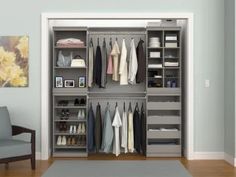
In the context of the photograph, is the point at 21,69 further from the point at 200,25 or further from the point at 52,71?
the point at 200,25

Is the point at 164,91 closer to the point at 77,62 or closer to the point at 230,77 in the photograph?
the point at 230,77

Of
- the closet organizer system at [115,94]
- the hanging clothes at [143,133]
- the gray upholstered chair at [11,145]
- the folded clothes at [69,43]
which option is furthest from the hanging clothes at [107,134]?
the gray upholstered chair at [11,145]

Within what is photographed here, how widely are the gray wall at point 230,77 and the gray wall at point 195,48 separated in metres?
0.15

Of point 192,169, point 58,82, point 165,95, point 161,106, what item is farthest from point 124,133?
point 192,169

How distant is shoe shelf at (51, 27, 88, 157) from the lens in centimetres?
654

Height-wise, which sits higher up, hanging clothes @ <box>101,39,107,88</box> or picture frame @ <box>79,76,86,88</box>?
hanging clothes @ <box>101,39,107,88</box>

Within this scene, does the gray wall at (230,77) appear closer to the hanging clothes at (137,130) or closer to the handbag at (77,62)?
the hanging clothes at (137,130)

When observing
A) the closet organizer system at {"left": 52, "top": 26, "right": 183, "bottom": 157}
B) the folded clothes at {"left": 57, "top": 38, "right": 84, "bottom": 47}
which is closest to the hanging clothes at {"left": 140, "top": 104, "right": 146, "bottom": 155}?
the closet organizer system at {"left": 52, "top": 26, "right": 183, "bottom": 157}

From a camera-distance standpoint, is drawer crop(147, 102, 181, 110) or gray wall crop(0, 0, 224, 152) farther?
drawer crop(147, 102, 181, 110)

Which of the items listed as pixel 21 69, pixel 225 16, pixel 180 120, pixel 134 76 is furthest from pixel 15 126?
pixel 225 16

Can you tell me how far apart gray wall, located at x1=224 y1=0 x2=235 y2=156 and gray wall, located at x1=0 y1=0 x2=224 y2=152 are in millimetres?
147

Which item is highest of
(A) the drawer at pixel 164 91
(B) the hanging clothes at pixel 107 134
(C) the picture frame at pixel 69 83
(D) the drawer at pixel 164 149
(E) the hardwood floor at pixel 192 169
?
(C) the picture frame at pixel 69 83

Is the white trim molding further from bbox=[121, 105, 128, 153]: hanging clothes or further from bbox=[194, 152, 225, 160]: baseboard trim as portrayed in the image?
bbox=[121, 105, 128, 153]: hanging clothes

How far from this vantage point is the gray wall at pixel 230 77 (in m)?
5.75
